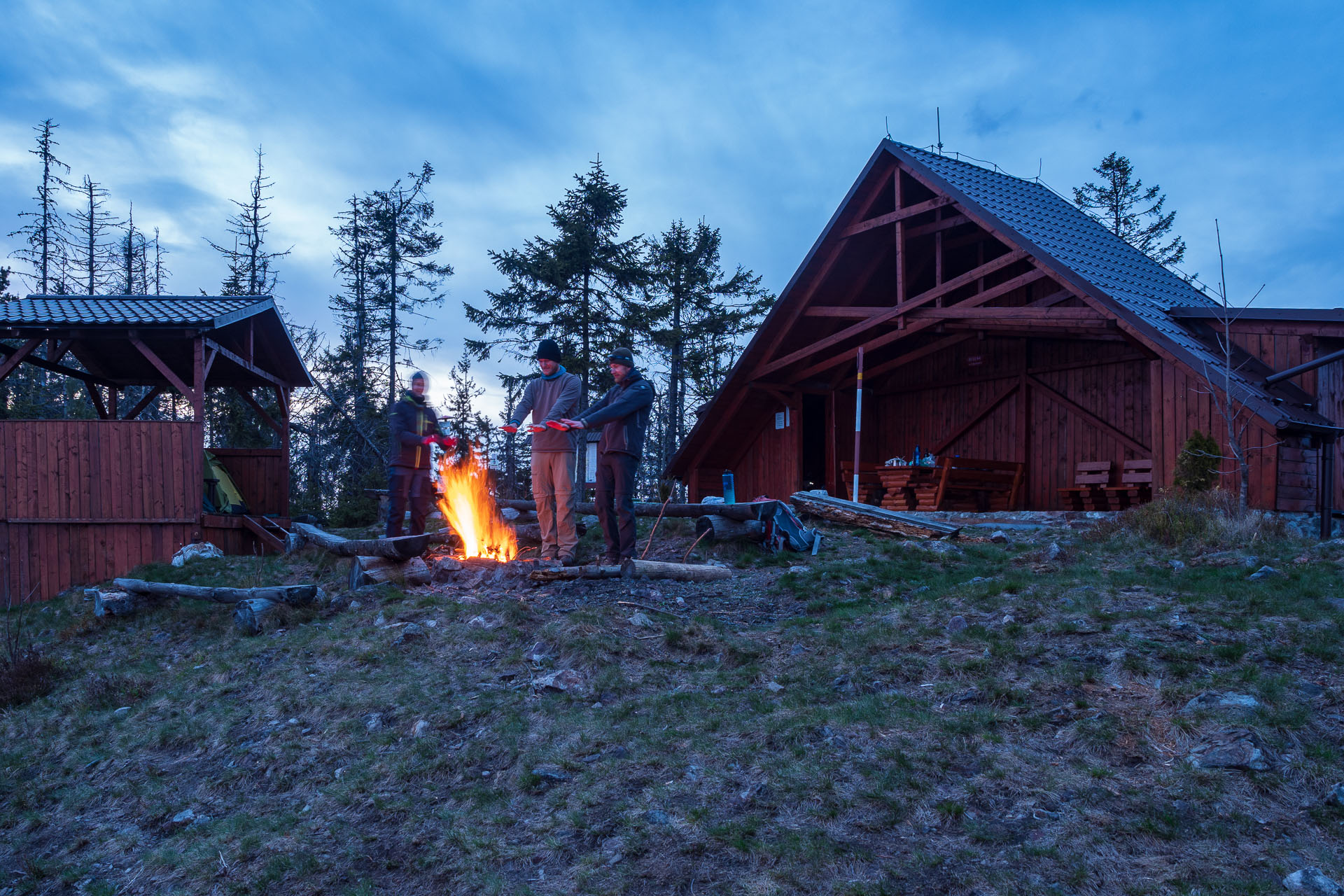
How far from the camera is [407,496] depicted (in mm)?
9570

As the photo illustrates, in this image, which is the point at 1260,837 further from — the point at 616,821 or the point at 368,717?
the point at 368,717

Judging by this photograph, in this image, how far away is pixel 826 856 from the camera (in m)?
3.20

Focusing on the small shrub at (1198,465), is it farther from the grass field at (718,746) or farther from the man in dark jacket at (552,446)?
the man in dark jacket at (552,446)

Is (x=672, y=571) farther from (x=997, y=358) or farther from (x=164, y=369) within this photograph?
(x=997, y=358)

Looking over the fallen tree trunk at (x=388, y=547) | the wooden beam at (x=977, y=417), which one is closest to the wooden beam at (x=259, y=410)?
the fallen tree trunk at (x=388, y=547)

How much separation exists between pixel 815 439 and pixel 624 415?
1283 centimetres

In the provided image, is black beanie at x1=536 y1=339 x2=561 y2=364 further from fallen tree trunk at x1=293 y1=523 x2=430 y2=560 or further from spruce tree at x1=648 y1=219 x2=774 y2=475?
spruce tree at x1=648 y1=219 x2=774 y2=475

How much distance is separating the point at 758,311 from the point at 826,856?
1128 inches

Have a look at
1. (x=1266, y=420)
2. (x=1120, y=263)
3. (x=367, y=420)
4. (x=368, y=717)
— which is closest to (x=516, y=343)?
(x=367, y=420)

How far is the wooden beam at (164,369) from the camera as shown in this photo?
12.4 meters

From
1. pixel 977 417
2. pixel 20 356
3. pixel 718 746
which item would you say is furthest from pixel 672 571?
pixel 977 417

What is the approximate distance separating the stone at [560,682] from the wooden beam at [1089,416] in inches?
453

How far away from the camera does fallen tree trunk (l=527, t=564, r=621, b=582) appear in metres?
7.68

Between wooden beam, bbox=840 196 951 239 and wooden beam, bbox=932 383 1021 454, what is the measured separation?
3.79 m
